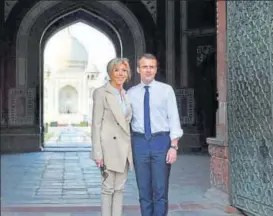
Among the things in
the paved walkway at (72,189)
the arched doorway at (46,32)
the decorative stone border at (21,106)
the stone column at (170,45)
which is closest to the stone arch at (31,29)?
the arched doorway at (46,32)

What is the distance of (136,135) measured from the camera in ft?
12.9

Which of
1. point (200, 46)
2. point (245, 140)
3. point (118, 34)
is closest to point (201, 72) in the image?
point (200, 46)

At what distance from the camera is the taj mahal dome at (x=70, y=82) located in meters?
37.9

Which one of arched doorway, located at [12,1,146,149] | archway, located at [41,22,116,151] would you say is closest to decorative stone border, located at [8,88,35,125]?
arched doorway, located at [12,1,146,149]

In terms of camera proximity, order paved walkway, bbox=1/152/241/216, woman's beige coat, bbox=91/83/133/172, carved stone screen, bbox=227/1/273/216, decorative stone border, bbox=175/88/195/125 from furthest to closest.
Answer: decorative stone border, bbox=175/88/195/125
paved walkway, bbox=1/152/241/216
carved stone screen, bbox=227/1/273/216
woman's beige coat, bbox=91/83/133/172

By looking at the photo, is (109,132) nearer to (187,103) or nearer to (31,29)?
(187,103)

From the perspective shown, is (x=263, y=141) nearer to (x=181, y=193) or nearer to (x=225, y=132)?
(x=225, y=132)

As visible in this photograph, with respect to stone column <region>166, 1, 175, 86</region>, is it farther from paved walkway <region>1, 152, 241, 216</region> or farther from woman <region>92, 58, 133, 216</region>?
woman <region>92, 58, 133, 216</region>

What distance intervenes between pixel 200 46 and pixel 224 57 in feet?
22.8

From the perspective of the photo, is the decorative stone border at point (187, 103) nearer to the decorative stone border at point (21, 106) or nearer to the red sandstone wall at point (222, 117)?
the decorative stone border at point (21, 106)

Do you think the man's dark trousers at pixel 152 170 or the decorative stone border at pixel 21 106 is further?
the decorative stone border at pixel 21 106

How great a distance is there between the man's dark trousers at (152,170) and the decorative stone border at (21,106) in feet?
29.0

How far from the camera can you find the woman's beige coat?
3.83 m

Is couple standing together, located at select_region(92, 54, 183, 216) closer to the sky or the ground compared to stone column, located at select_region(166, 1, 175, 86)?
closer to the ground
